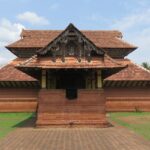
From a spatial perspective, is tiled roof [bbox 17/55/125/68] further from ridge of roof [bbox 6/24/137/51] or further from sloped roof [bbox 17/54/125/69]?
ridge of roof [bbox 6/24/137/51]

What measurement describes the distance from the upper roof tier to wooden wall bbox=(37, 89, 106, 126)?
1397 cm

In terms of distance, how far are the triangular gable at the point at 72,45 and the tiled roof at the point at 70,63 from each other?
345 mm

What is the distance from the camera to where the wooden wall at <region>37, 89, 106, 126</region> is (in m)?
17.8

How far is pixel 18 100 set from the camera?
101 feet

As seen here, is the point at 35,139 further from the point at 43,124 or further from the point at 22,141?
the point at 43,124

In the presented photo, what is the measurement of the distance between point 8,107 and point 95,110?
46.8 feet

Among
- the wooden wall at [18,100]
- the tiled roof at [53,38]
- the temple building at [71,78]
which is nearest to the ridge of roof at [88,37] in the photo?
the tiled roof at [53,38]

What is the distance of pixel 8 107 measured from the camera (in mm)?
30422

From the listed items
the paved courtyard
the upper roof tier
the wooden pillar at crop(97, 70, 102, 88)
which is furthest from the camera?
the upper roof tier

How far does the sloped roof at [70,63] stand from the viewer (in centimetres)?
1827

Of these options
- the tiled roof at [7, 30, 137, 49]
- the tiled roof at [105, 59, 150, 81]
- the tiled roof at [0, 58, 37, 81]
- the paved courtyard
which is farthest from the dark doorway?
the tiled roof at [7, 30, 137, 49]

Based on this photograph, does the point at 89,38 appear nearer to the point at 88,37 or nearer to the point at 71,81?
the point at 88,37

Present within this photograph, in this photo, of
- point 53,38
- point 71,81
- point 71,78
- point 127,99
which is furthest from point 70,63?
point 53,38

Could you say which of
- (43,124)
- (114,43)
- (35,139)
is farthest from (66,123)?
(114,43)
